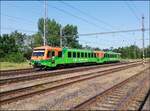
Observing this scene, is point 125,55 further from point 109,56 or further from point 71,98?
point 71,98

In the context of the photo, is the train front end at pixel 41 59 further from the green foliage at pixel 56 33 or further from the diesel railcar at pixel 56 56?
the green foliage at pixel 56 33

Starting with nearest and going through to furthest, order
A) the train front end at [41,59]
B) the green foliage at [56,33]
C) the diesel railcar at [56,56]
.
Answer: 1. the train front end at [41,59]
2. the diesel railcar at [56,56]
3. the green foliage at [56,33]

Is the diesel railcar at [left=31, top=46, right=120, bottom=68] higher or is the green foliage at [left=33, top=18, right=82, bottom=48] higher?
the green foliage at [left=33, top=18, right=82, bottom=48]

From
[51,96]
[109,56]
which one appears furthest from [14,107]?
[109,56]

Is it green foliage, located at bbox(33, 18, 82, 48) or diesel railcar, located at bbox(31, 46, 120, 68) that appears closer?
diesel railcar, located at bbox(31, 46, 120, 68)

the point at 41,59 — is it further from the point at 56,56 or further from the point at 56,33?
the point at 56,33

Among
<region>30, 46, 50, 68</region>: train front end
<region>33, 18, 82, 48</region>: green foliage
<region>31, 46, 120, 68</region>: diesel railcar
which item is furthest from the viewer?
<region>33, 18, 82, 48</region>: green foliage

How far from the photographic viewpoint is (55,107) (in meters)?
11.8

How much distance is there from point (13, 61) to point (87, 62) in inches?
670

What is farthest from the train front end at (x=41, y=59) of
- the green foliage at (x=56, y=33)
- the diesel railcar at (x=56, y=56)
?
the green foliage at (x=56, y=33)

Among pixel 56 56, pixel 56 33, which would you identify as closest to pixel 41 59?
pixel 56 56

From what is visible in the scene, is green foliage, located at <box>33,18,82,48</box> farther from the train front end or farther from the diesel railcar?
the train front end

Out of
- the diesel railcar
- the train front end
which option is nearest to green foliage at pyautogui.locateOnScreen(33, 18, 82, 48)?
the diesel railcar

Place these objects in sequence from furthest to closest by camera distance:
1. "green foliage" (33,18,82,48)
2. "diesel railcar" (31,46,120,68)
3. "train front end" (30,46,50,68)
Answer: "green foliage" (33,18,82,48) → "diesel railcar" (31,46,120,68) → "train front end" (30,46,50,68)
